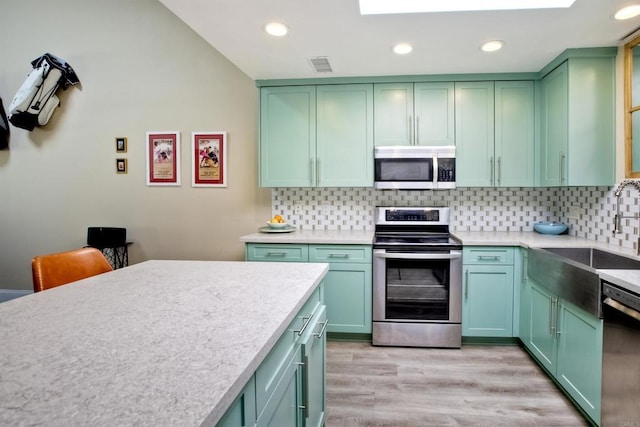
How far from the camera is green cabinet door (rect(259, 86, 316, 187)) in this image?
10.4 ft

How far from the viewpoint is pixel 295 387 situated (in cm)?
120

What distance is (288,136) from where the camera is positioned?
3.20 metres

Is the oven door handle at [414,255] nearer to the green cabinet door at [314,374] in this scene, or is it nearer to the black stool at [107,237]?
the green cabinet door at [314,374]

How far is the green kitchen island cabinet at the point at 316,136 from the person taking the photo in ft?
10.3

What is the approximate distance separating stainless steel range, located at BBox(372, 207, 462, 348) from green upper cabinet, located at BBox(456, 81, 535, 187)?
2.29 feet

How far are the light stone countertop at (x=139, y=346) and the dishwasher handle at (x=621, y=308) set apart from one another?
4.44 feet

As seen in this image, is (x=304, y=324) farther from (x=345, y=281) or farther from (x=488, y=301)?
(x=488, y=301)

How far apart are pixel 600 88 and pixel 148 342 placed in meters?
3.21

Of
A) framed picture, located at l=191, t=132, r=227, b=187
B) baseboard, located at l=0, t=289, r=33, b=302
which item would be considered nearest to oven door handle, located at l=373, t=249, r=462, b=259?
framed picture, located at l=191, t=132, r=227, b=187

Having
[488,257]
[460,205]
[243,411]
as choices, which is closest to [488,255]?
[488,257]

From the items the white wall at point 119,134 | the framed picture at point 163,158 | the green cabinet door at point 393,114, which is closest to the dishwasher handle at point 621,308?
the green cabinet door at point 393,114

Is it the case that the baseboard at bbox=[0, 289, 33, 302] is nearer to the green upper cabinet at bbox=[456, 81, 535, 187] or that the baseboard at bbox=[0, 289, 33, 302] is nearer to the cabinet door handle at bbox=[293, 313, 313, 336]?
the cabinet door handle at bbox=[293, 313, 313, 336]

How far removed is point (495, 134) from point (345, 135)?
4.23ft

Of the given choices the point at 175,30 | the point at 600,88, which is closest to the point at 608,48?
the point at 600,88
